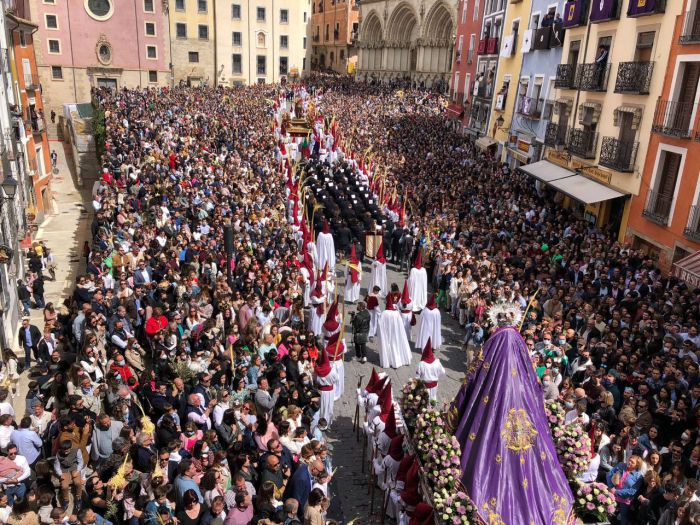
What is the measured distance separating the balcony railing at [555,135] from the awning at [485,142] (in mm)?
7842

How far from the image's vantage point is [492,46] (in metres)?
33.7

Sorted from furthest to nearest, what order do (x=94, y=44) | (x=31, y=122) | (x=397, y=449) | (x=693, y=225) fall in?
(x=94, y=44), (x=31, y=122), (x=693, y=225), (x=397, y=449)

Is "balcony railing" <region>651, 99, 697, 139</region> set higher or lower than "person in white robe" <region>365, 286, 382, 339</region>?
higher

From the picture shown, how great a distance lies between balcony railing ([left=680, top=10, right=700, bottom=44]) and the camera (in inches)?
635

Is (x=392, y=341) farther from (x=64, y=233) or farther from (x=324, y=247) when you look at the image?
(x=64, y=233)

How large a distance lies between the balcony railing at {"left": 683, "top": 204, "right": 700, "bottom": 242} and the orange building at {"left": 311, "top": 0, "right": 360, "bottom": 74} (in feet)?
225

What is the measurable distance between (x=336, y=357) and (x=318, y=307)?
2.66 meters

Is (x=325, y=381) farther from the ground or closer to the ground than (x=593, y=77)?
closer to the ground

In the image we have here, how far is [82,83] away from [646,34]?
4597 cm

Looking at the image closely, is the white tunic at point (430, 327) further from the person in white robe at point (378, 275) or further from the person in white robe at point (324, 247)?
the person in white robe at point (324, 247)

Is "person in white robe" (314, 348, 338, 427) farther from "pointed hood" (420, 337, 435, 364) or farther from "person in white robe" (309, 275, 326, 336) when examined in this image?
"person in white robe" (309, 275, 326, 336)

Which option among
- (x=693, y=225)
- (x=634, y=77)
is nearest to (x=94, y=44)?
(x=634, y=77)

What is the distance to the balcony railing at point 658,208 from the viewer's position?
674 inches

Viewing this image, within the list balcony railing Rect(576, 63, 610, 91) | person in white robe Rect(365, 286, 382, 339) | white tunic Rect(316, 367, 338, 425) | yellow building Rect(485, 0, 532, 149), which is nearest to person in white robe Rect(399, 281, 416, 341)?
person in white robe Rect(365, 286, 382, 339)
